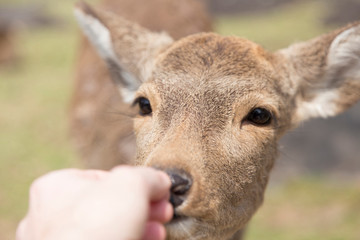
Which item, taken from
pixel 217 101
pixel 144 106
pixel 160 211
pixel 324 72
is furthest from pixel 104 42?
pixel 160 211

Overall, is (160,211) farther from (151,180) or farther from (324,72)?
(324,72)

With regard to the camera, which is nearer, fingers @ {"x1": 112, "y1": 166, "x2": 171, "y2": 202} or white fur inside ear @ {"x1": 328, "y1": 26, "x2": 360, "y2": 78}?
fingers @ {"x1": 112, "y1": 166, "x2": 171, "y2": 202}

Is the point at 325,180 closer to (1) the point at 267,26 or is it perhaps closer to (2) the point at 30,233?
(2) the point at 30,233

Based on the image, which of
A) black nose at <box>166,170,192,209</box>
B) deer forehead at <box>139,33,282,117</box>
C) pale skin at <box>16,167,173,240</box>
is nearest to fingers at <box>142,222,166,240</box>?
pale skin at <box>16,167,173,240</box>

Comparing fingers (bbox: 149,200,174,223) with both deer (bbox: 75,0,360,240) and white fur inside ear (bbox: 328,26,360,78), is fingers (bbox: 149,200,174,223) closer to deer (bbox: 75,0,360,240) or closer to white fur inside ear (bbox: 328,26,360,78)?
deer (bbox: 75,0,360,240)

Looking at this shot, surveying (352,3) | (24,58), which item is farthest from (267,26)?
(24,58)

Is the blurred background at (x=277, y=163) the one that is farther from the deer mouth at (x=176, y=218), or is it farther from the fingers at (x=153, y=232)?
the fingers at (x=153, y=232)

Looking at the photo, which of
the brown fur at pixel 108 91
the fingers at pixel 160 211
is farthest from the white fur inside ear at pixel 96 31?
the fingers at pixel 160 211
